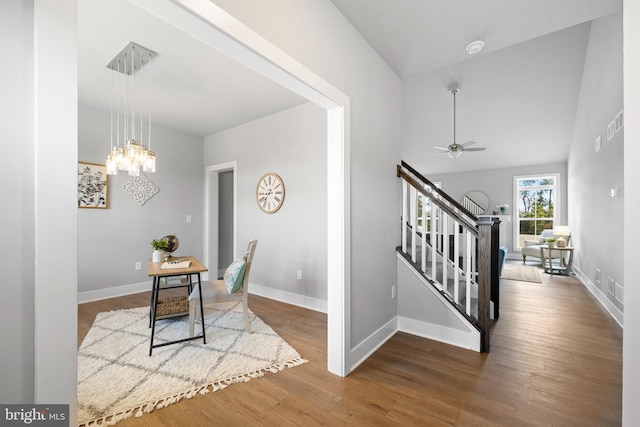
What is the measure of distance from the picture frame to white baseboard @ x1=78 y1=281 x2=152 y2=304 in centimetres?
117

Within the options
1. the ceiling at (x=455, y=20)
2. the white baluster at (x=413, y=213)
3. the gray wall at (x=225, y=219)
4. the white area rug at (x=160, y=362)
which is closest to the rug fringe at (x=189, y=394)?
the white area rug at (x=160, y=362)

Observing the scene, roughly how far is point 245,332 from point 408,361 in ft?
5.05

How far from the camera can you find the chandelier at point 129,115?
8.58 feet

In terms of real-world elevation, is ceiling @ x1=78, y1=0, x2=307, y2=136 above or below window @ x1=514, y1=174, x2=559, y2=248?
above

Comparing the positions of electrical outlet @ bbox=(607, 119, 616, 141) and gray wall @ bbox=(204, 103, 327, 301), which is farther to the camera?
gray wall @ bbox=(204, 103, 327, 301)

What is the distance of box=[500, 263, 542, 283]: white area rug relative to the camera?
5102 millimetres

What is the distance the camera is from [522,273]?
5613 mm

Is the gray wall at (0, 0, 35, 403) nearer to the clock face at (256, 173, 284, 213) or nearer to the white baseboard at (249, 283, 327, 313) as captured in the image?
the white baseboard at (249, 283, 327, 313)

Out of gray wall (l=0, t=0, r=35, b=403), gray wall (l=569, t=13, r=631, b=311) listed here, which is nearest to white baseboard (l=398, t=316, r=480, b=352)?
gray wall (l=569, t=13, r=631, b=311)

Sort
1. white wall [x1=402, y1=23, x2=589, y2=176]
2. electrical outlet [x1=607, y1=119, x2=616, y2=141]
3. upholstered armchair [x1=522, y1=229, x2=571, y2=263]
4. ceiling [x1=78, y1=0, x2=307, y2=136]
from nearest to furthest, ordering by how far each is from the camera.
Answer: ceiling [x1=78, y1=0, x2=307, y2=136] < electrical outlet [x1=607, y1=119, x2=616, y2=141] < white wall [x1=402, y1=23, x2=589, y2=176] < upholstered armchair [x1=522, y1=229, x2=571, y2=263]

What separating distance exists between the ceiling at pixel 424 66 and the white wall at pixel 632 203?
96 centimetres

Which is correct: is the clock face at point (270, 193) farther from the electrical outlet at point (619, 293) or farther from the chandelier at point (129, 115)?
the electrical outlet at point (619, 293)

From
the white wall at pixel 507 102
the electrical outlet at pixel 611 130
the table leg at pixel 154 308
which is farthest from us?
the white wall at pixel 507 102

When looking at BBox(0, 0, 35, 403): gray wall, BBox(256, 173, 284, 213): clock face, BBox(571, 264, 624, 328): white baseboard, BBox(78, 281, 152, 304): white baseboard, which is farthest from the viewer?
BBox(256, 173, 284, 213): clock face
